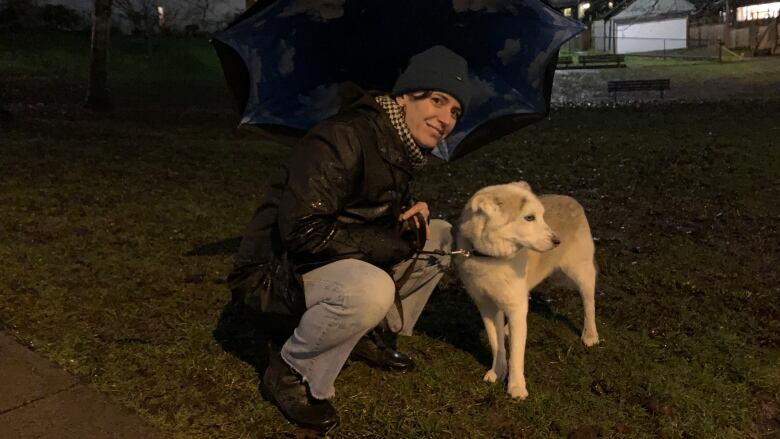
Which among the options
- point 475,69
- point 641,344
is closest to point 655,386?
point 641,344

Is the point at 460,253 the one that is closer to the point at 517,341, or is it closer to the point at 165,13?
the point at 517,341

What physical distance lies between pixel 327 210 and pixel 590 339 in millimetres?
2307

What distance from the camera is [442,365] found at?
13.0ft

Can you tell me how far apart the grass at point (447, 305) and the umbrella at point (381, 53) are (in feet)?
4.90

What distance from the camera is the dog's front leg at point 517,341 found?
3.56 m

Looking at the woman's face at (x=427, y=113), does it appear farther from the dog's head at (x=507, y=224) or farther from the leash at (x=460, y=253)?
the leash at (x=460, y=253)

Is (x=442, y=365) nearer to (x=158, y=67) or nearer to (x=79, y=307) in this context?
(x=79, y=307)

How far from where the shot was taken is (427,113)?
3189mm

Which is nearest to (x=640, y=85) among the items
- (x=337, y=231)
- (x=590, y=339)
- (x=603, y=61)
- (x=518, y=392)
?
(x=603, y=61)

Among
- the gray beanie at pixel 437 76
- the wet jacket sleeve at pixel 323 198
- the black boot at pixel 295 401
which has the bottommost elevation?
the black boot at pixel 295 401

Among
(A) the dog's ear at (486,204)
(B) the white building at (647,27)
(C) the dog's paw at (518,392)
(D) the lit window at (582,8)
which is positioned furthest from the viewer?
(D) the lit window at (582,8)

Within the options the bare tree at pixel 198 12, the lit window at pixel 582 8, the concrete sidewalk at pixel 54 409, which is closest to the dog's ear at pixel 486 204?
the concrete sidewalk at pixel 54 409

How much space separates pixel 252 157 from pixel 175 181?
7.55ft

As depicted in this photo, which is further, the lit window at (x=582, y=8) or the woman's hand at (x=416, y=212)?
the lit window at (x=582, y=8)
